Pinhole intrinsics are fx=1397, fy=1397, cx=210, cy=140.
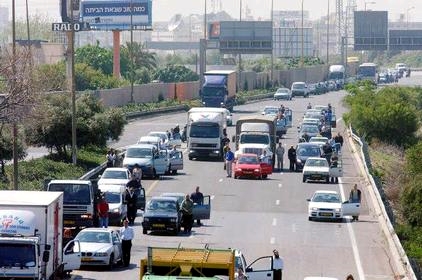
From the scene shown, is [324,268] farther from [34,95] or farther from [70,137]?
[70,137]

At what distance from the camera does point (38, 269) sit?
30.9 metres

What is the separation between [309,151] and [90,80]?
6099 centimetres

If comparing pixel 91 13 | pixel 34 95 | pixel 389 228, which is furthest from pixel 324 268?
pixel 91 13

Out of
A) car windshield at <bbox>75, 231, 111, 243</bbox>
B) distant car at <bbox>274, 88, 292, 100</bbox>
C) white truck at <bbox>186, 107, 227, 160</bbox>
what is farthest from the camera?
distant car at <bbox>274, 88, 292, 100</bbox>

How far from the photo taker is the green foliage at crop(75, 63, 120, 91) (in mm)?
124812

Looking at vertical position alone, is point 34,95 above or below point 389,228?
above

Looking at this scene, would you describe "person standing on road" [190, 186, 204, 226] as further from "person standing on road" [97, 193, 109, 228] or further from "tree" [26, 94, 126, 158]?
"tree" [26, 94, 126, 158]

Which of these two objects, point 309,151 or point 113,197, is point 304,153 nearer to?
point 309,151

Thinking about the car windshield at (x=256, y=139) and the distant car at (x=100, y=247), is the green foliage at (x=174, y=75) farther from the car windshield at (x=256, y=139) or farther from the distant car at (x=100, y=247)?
the distant car at (x=100, y=247)

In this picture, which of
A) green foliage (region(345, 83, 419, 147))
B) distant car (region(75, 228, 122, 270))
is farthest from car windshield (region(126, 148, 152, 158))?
green foliage (region(345, 83, 419, 147))

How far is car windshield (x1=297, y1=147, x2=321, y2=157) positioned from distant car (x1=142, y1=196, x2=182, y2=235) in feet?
78.2

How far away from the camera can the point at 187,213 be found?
1775 inches

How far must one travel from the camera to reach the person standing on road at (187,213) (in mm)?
45037

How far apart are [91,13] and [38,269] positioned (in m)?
124
